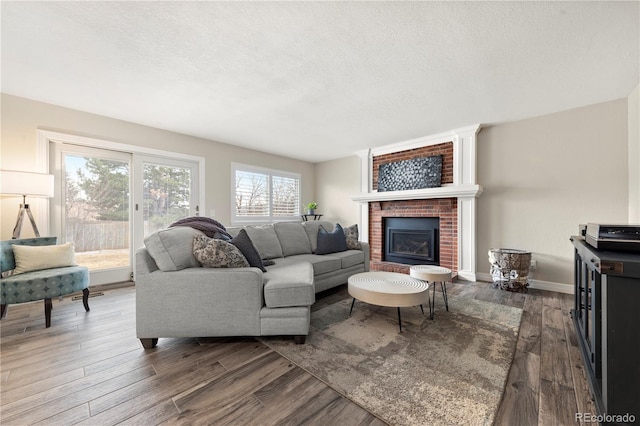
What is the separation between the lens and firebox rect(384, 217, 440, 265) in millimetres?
4238

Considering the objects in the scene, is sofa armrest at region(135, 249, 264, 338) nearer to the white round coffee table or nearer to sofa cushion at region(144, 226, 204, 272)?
sofa cushion at region(144, 226, 204, 272)

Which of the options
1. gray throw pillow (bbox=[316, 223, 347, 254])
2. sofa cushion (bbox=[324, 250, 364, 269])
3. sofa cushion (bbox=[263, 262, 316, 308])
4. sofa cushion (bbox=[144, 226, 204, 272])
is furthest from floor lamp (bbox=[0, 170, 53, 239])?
sofa cushion (bbox=[324, 250, 364, 269])

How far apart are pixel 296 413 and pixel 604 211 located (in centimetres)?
410

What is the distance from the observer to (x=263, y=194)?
5324mm

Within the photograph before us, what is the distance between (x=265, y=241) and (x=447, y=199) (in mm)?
2989

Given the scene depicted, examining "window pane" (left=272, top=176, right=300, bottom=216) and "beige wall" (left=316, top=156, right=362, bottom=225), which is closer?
"beige wall" (left=316, top=156, right=362, bottom=225)

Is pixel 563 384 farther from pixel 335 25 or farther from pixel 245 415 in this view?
pixel 335 25

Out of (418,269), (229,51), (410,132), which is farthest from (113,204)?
(410,132)

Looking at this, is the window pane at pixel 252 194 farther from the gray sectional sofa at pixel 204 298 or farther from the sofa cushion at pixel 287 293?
the sofa cushion at pixel 287 293

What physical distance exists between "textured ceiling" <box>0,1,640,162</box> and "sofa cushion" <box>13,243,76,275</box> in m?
1.69

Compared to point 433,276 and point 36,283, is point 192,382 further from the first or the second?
point 433,276

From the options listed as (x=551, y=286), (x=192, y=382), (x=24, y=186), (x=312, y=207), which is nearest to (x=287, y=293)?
(x=192, y=382)

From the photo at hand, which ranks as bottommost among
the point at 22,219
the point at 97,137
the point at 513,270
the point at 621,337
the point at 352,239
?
the point at 513,270

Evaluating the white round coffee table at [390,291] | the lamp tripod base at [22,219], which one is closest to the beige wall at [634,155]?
the white round coffee table at [390,291]
